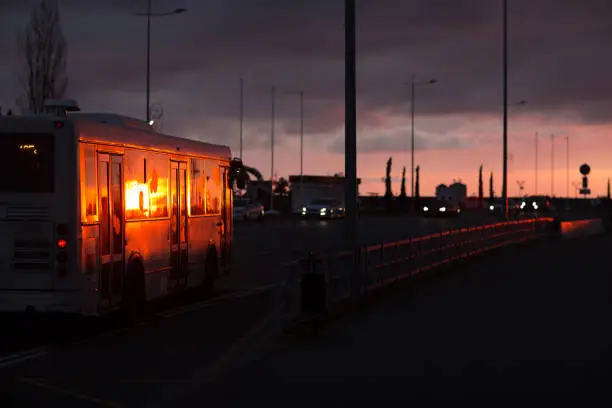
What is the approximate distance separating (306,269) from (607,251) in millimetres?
29028

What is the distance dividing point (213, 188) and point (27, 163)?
6812mm

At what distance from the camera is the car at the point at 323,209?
83.3m

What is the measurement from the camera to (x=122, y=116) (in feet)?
55.7

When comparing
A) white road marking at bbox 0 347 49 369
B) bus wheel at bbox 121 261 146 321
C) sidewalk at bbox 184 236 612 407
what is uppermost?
bus wheel at bbox 121 261 146 321

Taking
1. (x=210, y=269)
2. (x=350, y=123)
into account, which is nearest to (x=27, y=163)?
(x=350, y=123)

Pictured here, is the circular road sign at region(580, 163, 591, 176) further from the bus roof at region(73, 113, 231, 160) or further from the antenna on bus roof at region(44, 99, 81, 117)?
the antenna on bus roof at region(44, 99, 81, 117)

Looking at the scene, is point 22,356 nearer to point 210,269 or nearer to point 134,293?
point 134,293

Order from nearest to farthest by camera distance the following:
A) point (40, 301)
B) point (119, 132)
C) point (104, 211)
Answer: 1. point (40, 301)
2. point (104, 211)
3. point (119, 132)

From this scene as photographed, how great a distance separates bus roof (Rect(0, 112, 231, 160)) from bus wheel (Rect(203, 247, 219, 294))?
179 cm

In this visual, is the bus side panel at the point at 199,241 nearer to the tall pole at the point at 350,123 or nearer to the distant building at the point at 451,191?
the tall pole at the point at 350,123

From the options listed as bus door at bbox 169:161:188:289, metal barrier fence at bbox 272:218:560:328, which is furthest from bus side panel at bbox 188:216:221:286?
metal barrier fence at bbox 272:218:560:328

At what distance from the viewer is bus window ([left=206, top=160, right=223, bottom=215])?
20.9 meters

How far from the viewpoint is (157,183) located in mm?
17656

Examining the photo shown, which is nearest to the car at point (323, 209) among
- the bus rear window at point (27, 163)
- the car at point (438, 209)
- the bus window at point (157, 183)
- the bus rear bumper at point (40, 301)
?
the car at point (438, 209)
